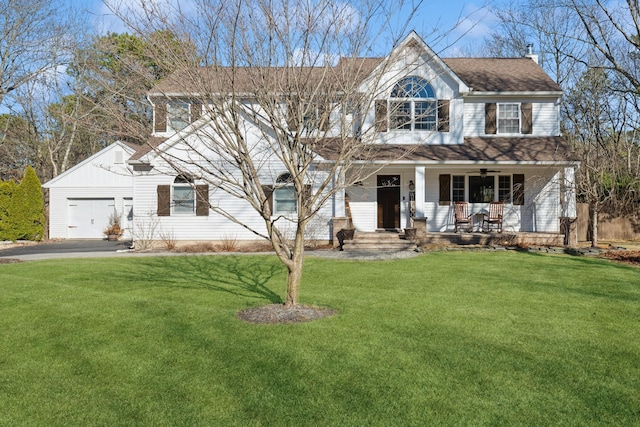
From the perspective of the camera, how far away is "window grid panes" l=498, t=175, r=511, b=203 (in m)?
18.8

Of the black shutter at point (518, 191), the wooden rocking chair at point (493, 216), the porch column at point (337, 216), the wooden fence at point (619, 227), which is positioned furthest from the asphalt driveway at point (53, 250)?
the wooden fence at point (619, 227)

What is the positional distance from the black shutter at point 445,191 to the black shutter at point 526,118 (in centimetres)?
335

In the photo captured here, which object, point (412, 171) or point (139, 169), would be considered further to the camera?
point (412, 171)

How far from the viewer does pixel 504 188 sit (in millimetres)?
18781

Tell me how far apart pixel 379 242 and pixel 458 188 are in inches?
178

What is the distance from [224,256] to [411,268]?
5852 millimetres

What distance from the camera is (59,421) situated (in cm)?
407

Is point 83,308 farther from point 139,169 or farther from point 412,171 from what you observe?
point 412,171

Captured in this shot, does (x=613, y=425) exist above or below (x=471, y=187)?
below

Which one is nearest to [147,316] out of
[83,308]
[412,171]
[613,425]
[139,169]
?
[83,308]

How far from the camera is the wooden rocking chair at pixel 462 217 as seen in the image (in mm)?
17805

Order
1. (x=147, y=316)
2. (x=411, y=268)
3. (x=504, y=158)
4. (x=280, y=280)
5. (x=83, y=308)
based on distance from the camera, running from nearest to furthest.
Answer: (x=147, y=316) < (x=83, y=308) < (x=280, y=280) < (x=411, y=268) < (x=504, y=158)

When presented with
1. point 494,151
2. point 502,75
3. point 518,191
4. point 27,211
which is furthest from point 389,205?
point 27,211

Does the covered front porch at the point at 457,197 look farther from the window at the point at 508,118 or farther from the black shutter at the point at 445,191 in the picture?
the window at the point at 508,118
